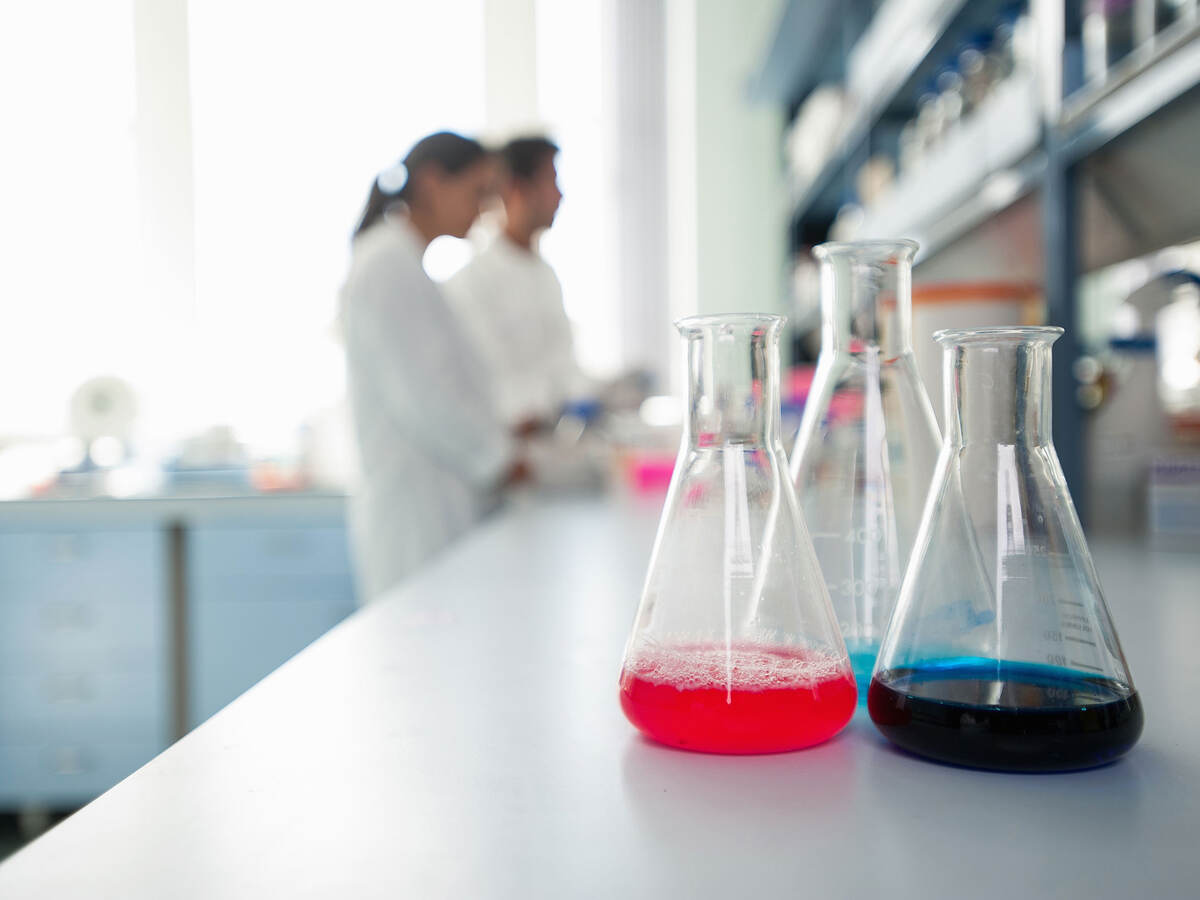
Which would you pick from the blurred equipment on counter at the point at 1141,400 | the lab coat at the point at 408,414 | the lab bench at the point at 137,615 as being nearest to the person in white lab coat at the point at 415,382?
the lab coat at the point at 408,414

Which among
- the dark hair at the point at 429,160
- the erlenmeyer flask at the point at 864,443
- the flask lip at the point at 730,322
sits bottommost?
the erlenmeyer flask at the point at 864,443

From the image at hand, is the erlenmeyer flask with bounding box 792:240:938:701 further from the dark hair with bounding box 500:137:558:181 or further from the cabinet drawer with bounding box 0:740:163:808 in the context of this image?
the cabinet drawer with bounding box 0:740:163:808

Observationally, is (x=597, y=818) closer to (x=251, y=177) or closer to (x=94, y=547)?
(x=94, y=547)

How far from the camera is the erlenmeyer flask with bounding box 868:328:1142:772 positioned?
0.41 metres

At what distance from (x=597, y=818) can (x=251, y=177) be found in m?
4.55

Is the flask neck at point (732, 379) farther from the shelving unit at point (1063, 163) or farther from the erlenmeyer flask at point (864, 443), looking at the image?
the shelving unit at point (1063, 163)

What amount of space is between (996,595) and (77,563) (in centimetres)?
298

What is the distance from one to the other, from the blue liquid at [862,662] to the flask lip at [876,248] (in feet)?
0.66

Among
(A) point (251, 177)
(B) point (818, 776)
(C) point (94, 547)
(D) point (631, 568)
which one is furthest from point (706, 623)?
(A) point (251, 177)

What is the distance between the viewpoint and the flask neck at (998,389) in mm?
420

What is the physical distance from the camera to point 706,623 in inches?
18.2

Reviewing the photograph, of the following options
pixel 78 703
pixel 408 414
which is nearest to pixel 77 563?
pixel 78 703

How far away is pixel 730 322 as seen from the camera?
44cm

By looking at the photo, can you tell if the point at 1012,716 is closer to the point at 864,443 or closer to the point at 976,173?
the point at 864,443
